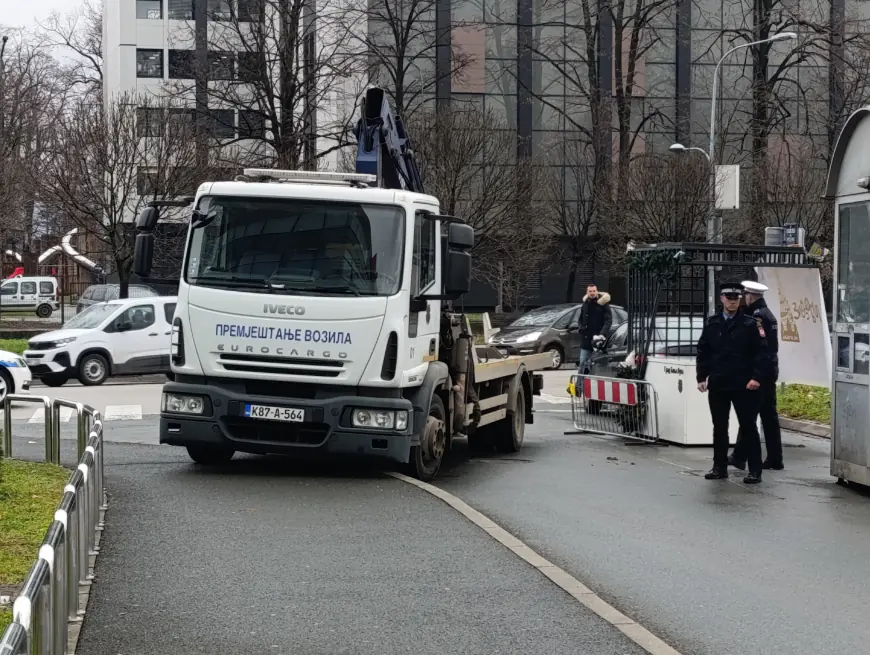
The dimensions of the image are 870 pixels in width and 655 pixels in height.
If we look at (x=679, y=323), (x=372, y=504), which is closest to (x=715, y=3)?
(x=679, y=323)

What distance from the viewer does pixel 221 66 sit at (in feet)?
126

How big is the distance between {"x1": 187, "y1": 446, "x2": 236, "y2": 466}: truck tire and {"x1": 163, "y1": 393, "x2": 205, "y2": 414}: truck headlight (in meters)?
0.78

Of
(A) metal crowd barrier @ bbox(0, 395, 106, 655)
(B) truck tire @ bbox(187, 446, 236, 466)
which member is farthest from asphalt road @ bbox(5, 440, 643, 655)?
(B) truck tire @ bbox(187, 446, 236, 466)

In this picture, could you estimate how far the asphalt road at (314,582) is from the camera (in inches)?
253

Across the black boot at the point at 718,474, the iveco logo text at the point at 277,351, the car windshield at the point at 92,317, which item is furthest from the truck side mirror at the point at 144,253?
the car windshield at the point at 92,317

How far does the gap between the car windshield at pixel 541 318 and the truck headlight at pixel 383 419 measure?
70.1ft

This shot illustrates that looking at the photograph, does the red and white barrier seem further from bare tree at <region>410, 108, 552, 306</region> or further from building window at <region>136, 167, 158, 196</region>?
building window at <region>136, 167, 158, 196</region>

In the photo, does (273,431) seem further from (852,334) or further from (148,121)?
(148,121)

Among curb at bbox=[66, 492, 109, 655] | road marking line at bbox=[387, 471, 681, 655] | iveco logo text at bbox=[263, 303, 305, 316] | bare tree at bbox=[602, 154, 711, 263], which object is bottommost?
road marking line at bbox=[387, 471, 681, 655]

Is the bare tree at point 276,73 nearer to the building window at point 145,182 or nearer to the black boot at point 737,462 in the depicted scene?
the building window at point 145,182

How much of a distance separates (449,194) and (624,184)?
16.3 feet

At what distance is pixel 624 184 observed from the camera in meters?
38.9

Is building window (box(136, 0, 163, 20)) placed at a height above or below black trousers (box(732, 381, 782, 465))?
above

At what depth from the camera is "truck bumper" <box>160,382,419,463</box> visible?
11.7 m
